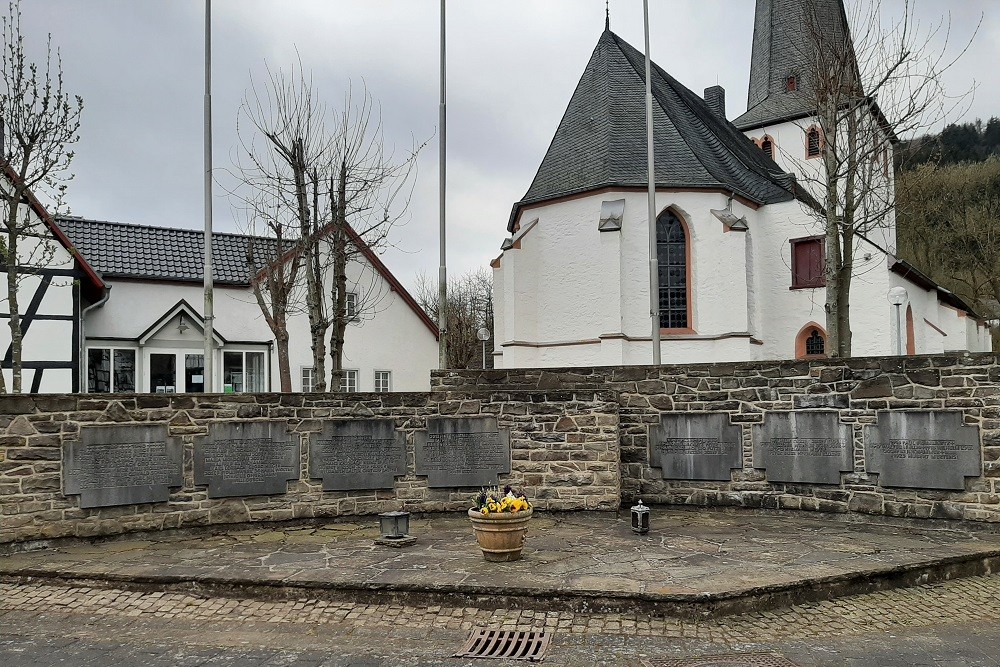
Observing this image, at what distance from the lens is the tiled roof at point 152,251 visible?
71.8ft

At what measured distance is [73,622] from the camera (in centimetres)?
637

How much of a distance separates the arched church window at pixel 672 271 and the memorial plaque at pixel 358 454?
41.2 feet

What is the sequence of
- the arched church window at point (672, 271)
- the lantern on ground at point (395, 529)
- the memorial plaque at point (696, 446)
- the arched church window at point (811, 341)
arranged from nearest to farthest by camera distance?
the lantern on ground at point (395, 529)
the memorial plaque at point (696, 446)
the arched church window at point (672, 271)
the arched church window at point (811, 341)

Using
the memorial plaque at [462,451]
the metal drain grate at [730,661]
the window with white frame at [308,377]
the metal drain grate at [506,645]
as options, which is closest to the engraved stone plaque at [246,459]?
the memorial plaque at [462,451]

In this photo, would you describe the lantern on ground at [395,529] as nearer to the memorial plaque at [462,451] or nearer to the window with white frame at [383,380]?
the memorial plaque at [462,451]

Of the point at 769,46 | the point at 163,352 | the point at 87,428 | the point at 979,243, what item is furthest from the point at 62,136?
the point at 979,243

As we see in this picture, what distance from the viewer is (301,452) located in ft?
33.0

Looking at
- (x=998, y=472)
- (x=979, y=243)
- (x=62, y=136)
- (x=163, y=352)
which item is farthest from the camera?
(x=979, y=243)

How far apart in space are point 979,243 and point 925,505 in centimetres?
3304

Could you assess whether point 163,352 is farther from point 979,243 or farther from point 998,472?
point 979,243

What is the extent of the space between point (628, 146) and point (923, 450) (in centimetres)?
1469

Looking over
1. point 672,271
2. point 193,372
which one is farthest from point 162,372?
point 672,271

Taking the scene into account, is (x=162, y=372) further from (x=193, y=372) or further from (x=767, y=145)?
(x=767, y=145)

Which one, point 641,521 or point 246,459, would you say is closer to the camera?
point 641,521
